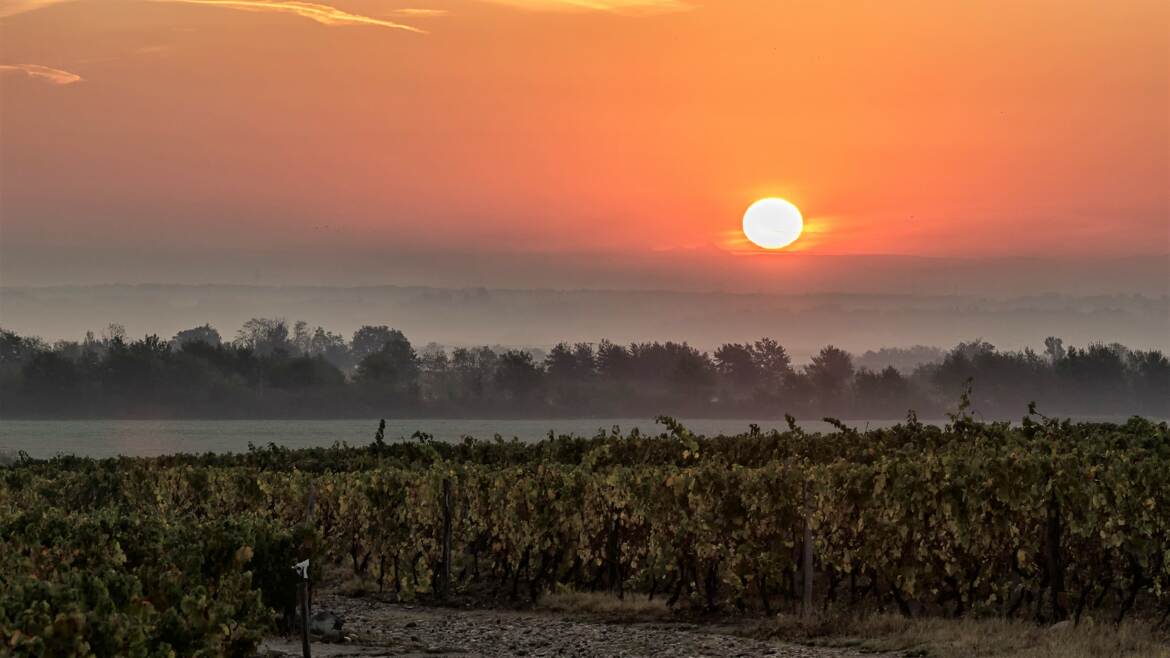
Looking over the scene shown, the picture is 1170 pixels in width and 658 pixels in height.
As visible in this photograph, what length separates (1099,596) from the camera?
18359 millimetres

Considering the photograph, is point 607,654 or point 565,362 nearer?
point 607,654

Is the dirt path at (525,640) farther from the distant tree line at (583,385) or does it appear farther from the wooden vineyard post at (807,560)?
the distant tree line at (583,385)

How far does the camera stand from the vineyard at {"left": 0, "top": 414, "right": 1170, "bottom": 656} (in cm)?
1500

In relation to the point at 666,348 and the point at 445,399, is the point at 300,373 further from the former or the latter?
the point at 666,348

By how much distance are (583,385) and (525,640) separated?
516ft

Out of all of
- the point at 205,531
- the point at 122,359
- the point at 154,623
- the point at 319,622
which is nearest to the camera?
the point at 154,623

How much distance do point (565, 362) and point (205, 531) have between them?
519 ft

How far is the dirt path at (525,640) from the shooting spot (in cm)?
1728

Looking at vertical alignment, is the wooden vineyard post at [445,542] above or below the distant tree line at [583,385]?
below

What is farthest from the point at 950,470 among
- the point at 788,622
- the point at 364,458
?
the point at 364,458

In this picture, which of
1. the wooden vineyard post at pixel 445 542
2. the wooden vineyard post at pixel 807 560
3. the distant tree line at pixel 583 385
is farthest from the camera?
the distant tree line at pixel 583 385

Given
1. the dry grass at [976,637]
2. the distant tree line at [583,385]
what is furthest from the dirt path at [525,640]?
the distant tree line at [583,385]

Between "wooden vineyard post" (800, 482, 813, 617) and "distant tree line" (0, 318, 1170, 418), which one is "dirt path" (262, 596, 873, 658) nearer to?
"wooden vineyard post" (800, 482, 813, 617)

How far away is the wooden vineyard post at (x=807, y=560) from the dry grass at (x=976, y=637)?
1.04 feet
